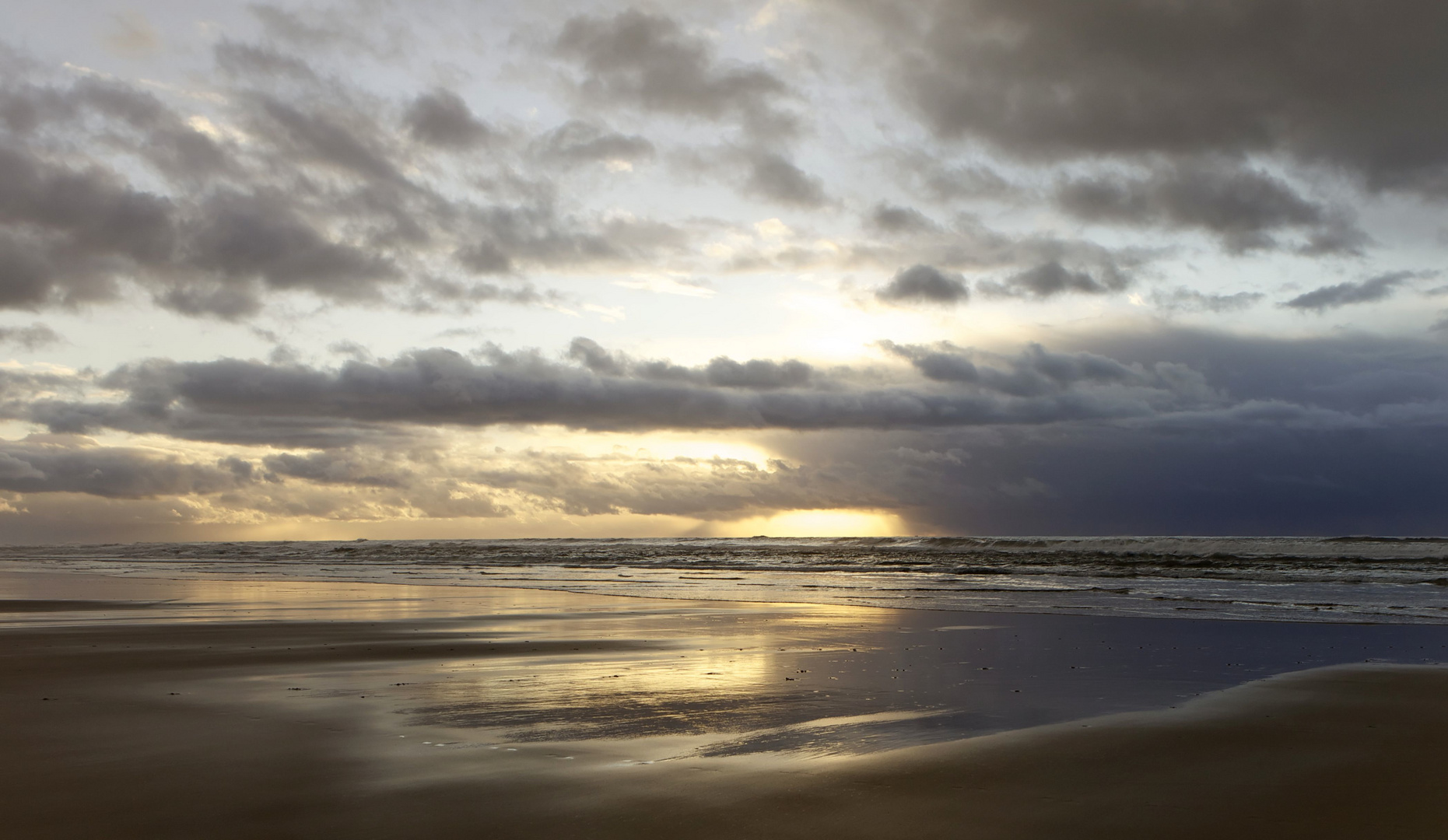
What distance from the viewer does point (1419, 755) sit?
23.5 ft

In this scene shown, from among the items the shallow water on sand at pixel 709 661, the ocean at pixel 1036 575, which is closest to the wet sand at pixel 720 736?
the shallow water on sand at pixel 709 661

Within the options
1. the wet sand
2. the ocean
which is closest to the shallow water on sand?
the wet sand

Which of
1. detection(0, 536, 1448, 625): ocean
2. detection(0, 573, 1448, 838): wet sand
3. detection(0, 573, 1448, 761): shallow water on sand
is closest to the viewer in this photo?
detection(0, 573, 1448, 838): wet sand

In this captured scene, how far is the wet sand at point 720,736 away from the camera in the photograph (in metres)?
5.41

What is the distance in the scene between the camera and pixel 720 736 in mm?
7457

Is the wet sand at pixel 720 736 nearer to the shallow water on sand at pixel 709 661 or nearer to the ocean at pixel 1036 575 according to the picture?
the shallow water on sand at pixel 709 661

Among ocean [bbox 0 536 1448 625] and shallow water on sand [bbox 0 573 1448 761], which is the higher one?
shallow water on sand [bbox 0 573 1448 761]

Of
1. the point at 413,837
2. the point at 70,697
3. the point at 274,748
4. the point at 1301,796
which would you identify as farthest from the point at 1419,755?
the point at 70,697

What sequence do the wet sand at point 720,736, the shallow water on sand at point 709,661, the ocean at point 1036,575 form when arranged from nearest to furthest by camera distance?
the wet sand at point 720,736 → the shallow water on sand at point 709,661 → the ocean at point 1036,575

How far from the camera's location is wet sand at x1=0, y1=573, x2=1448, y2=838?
17.7ft

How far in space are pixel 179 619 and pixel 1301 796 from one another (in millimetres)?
18510

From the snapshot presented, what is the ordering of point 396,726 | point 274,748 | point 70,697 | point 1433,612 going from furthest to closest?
point 1433,612 < point 70,697 < point 396,726 < point 274,748

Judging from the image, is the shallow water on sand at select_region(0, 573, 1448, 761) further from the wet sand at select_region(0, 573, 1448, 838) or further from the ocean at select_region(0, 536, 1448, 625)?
the ocean at select_region(0, 536, 1448, 625)

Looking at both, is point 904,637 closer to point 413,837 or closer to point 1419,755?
point 1419,755
